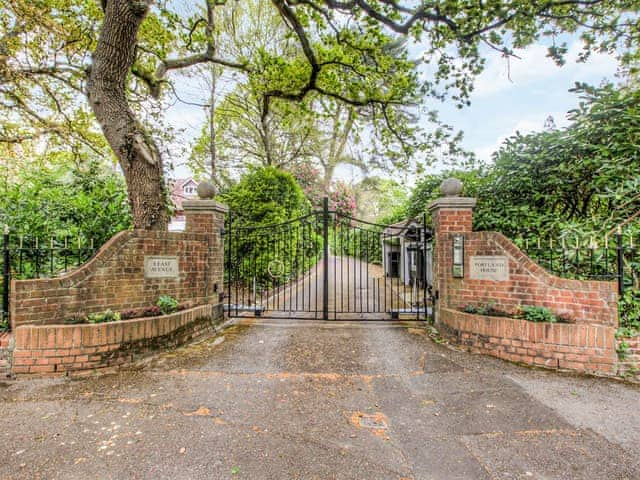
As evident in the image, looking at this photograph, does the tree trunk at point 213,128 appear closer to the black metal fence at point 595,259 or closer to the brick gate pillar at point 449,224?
the brick gate pillar at point 449,224

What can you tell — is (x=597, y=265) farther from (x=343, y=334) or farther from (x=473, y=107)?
(x=473, y=107)

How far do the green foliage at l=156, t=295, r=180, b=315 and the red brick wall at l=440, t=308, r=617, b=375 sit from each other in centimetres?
417

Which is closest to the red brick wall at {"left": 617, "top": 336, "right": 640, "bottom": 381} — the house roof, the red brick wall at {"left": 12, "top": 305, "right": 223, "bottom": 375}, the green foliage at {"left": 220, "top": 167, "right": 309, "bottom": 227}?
the house roof

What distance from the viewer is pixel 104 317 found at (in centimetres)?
353

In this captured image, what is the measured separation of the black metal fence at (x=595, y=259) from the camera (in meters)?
3.38

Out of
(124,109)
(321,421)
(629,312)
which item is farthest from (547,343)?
(124,109)

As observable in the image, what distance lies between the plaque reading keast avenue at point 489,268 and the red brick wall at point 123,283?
415cm

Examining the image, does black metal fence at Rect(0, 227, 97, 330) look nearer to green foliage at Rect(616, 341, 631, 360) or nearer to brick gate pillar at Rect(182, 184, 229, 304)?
brick gate pillar at Rect(182, 184, 229, 304)

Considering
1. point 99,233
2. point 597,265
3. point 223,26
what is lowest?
point 597,265

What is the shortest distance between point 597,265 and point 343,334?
3.48 metres

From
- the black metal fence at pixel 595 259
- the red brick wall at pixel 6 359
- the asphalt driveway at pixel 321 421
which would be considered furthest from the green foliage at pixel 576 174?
the red brick wall at pixel 6 359

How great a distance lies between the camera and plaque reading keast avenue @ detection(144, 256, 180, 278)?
4113mm

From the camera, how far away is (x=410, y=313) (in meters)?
5.59

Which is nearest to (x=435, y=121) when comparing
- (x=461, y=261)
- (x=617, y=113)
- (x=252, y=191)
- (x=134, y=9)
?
(x=617, y=113)
